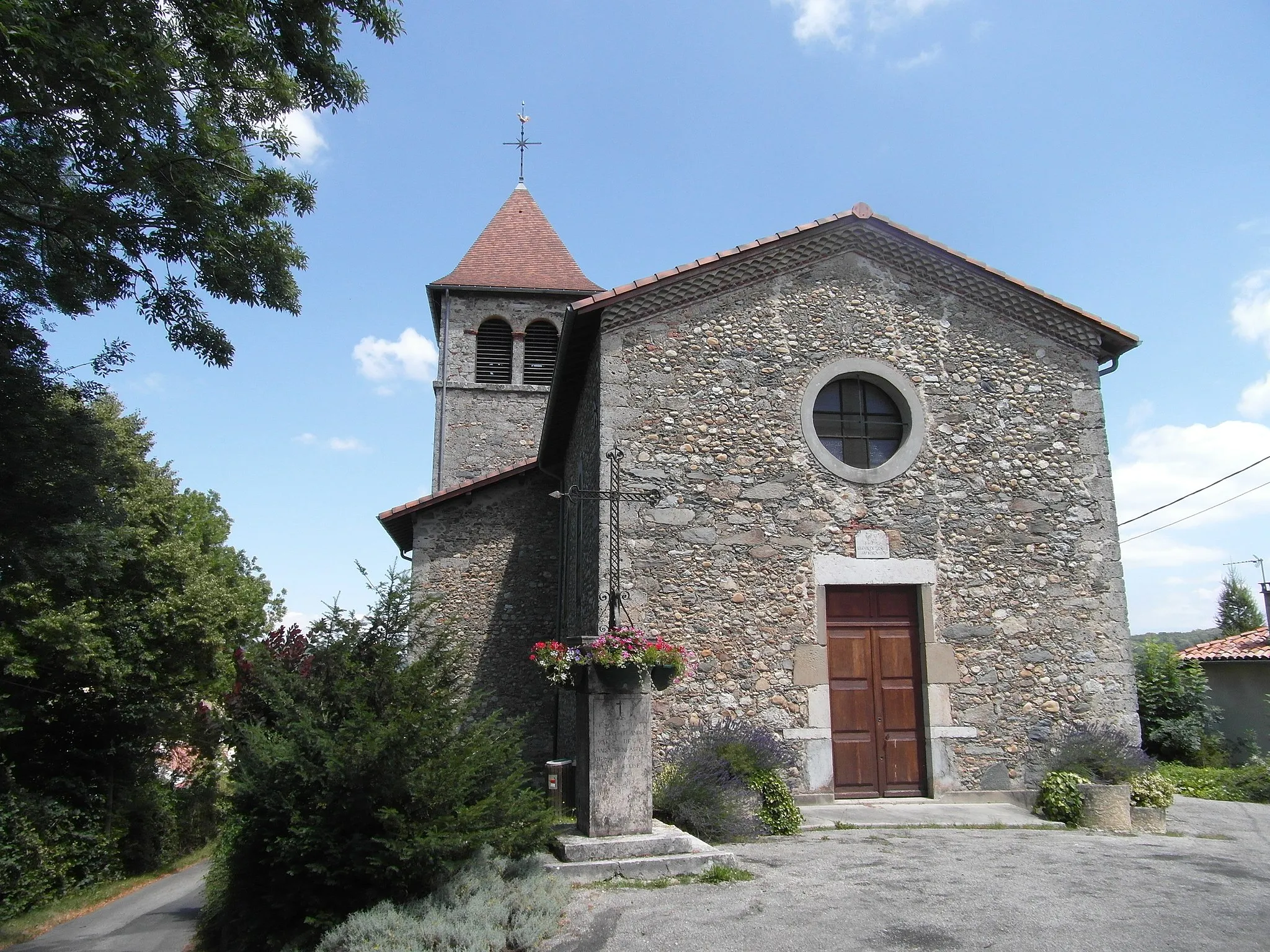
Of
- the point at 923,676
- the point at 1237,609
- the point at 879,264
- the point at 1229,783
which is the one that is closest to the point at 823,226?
the point at 879,264

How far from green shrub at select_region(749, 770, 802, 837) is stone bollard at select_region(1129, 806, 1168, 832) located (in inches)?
137

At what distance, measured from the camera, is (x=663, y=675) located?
7352mm

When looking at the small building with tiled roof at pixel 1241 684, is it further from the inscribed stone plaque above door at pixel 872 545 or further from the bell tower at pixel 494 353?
the bell tower at pixel 494 353

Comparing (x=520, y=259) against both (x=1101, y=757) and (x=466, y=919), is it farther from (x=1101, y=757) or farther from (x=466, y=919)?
(x=466, y=919)

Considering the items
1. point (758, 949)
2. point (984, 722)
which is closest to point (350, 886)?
point (758, 949)

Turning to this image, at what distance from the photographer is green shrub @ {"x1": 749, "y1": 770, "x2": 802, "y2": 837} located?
26.9 feet

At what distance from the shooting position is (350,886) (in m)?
5.61

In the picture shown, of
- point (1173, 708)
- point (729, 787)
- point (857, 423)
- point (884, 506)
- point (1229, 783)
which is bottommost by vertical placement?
point (1229, 783)

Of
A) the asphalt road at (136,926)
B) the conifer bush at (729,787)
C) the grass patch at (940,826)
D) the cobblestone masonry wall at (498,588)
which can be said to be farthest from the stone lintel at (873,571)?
the asphalt road at (136,926)

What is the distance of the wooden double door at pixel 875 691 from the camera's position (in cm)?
943

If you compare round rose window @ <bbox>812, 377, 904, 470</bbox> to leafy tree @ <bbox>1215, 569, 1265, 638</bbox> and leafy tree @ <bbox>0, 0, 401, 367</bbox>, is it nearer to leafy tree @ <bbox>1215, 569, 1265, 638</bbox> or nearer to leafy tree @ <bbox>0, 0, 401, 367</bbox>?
leafy tree @ <bbox>0, 0, 401, 367</bbox>

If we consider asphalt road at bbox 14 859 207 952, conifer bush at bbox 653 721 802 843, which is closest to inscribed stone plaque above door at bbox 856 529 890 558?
conifer bush at bbox 653 721 802 843

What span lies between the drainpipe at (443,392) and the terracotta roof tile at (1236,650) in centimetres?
1629

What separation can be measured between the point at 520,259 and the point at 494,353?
3.07 metres
